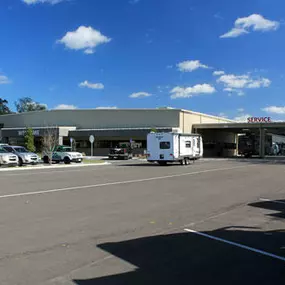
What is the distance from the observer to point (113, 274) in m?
4.95

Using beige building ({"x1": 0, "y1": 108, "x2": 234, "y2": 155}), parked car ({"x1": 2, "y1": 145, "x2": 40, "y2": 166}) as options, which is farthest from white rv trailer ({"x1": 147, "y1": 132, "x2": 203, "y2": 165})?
beige building ({"x1": 0, "y1": 108, "x2": 234, "y2": 155})

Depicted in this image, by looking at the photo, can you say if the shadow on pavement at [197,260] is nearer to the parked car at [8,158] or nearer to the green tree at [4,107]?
the parked car at [8,158]

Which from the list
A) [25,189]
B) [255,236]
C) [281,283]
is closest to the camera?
[281,283]

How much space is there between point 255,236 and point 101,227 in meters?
3.03

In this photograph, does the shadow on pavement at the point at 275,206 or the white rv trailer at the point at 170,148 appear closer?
the shadow on pavement at the point at 275,206

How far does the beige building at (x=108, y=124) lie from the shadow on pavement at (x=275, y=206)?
45.0 meters

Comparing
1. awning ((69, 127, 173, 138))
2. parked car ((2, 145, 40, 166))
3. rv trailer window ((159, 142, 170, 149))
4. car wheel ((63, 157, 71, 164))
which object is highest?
awning ((69, 127, 173, 138))

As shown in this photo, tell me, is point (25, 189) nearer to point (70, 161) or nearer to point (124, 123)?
point (70, 161)

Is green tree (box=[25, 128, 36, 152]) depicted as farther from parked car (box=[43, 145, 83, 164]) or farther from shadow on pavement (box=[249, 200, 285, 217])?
shadow on pavement (box=[249, 200, 285, 217])

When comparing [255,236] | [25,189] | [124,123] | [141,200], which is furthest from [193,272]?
[124,123]

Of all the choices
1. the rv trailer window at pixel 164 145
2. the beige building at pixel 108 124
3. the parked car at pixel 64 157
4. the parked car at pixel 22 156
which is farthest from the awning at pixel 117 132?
the parked car at pixel 22 156

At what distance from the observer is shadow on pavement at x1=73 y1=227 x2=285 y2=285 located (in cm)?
480

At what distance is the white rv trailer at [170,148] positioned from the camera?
31.6 metres

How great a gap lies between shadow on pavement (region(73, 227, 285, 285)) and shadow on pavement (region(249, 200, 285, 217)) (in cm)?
229
